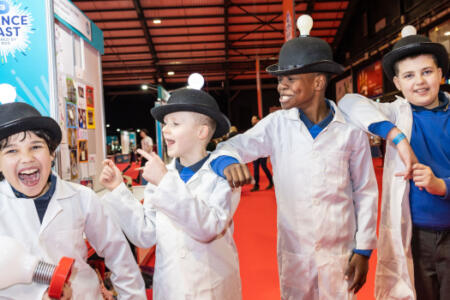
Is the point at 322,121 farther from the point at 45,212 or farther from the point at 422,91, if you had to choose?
the point at 45,212

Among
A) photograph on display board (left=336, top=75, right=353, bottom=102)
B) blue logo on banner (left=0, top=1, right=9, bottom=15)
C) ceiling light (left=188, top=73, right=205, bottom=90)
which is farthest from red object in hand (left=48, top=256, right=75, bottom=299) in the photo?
photograph on display board (left=336, top=75, right=353, bottom=102)

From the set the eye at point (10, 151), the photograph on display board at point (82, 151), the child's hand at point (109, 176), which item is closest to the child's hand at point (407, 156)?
the child's hand at point (109, 176)

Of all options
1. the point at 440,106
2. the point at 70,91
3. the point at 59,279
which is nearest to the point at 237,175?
Result: the point at 59,279

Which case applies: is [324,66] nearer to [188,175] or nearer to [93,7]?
[188,175]

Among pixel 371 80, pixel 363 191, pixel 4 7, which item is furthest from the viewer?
pixel 371 80

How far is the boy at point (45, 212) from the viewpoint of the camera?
1.26 metres

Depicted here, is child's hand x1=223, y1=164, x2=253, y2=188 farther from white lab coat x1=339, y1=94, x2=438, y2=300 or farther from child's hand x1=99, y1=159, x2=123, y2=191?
white lab coat x1=339, y1=94, x2=438, y2=300

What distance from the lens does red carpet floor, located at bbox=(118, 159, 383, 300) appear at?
3082 mm

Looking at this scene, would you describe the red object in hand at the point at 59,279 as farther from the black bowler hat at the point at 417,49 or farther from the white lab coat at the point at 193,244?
the black bowler hat at the point at 417,49

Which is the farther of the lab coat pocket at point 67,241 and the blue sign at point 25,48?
the blue sign at point 25,48

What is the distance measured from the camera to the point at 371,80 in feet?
45.3

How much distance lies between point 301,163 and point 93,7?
43.3 ft

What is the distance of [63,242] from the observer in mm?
1331

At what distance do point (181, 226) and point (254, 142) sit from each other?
22.5 inches
